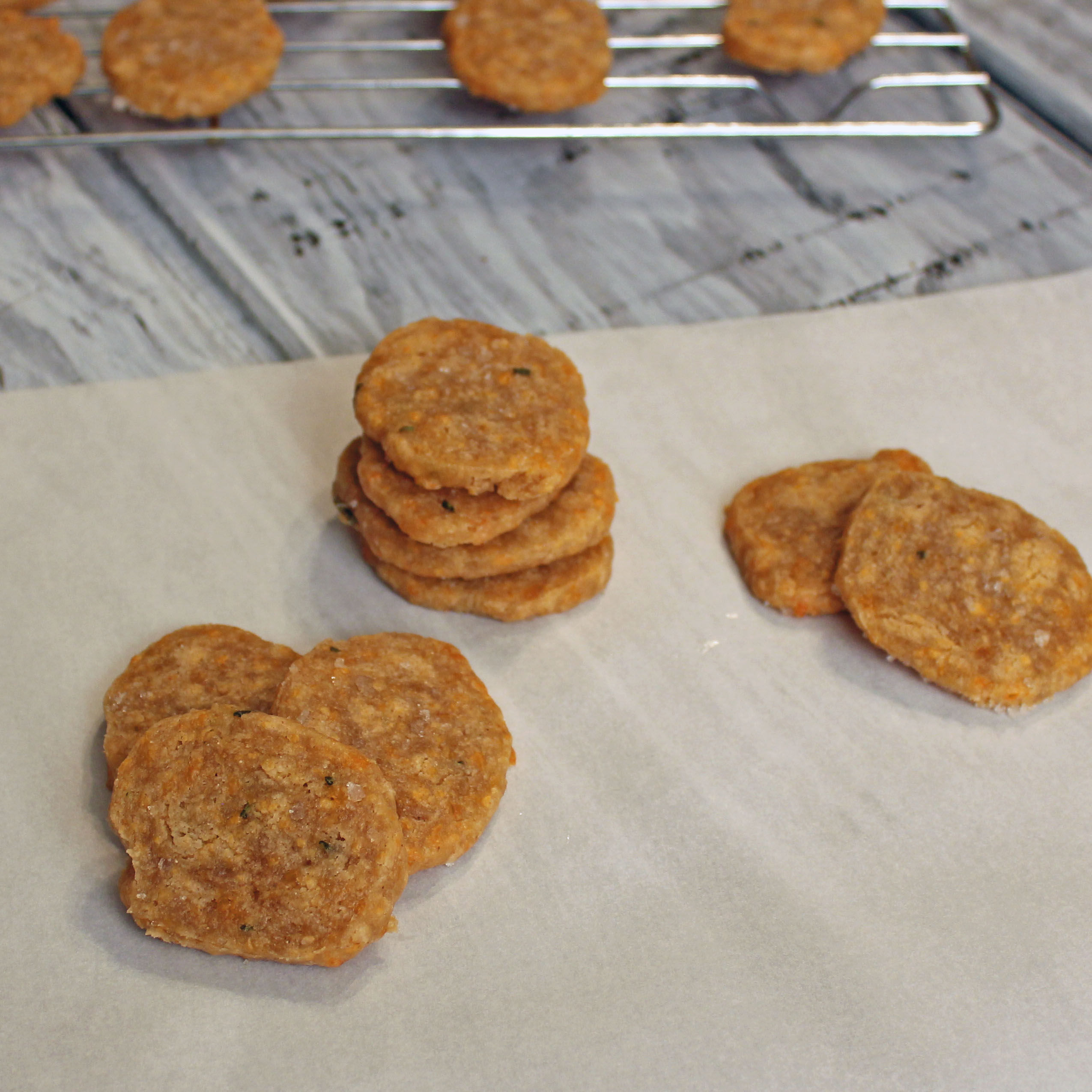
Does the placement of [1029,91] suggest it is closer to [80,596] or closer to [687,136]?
[687,136]

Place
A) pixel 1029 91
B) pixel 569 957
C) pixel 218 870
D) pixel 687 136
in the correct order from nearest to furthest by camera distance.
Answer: pixel 218 870, pixel 569 957, pixel 687 136, pixel 1029 91

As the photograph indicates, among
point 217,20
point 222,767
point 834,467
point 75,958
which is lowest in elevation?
point 75,958

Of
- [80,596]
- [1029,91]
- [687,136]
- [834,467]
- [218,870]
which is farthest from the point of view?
[1029,91]

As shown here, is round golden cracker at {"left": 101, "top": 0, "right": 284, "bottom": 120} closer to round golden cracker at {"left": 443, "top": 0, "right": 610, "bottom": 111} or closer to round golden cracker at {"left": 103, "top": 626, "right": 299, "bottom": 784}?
round golden cracker at {"left": 443, "top": 0, "right": 610, "bottom": 111}

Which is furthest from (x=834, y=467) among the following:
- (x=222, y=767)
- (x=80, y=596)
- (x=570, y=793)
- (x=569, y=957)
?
(x=80, y=596)

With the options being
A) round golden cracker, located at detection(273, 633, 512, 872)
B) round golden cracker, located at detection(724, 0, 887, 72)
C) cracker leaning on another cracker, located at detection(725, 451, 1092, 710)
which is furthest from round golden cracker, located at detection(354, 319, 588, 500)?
round golden cracker, located at detection(724, 0, 887, 72)

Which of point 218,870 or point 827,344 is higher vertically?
point 827,344
